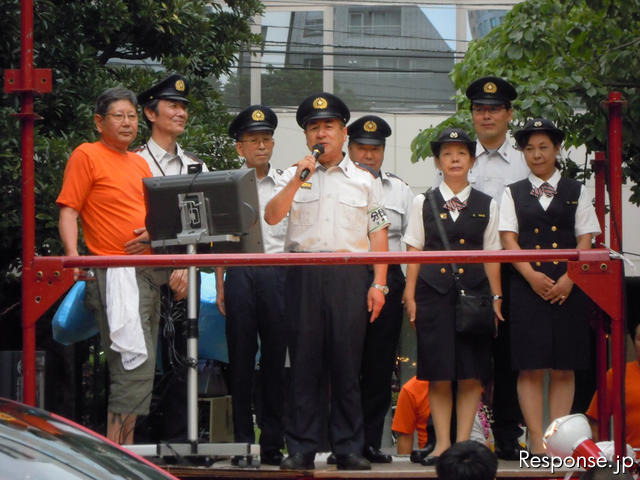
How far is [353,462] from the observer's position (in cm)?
554

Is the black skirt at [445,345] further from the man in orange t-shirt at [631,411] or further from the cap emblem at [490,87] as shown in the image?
the cap emblem at [490,87]

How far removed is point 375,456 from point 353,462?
0.42 metres

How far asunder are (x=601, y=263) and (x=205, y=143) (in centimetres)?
587

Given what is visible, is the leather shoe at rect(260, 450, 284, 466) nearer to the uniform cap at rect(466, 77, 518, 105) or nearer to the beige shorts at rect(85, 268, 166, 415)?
the beige shorts at rect(85, 268, 166, 415)

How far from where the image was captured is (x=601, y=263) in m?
4.72

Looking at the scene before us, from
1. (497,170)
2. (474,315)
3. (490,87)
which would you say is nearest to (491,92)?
(490,87)

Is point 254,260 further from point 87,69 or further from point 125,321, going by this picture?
point 87,69

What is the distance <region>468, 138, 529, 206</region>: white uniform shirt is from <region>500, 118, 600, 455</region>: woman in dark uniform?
1.21 feet

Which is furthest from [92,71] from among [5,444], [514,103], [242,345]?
[5,444]

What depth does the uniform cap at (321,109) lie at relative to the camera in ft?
19.7

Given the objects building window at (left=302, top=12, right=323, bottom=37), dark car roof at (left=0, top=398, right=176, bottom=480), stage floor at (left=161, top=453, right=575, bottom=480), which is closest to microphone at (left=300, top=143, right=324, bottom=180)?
stage floor at (left=161, top=453, right=575, bottom=480)

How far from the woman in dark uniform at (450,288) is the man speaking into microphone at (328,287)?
285 mm

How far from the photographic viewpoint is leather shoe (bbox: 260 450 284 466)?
19.1 feet

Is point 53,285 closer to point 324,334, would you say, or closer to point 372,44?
point 324,334
